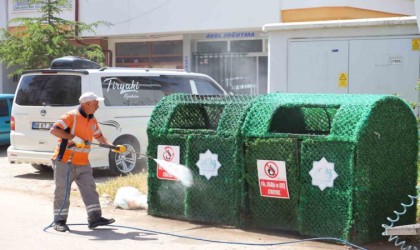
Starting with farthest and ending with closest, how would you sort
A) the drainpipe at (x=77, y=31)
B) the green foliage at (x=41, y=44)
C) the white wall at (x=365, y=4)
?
the drainpipe at (x=77, y=31) < the white wall at (x=365, y=4) < the green foliage at (x=41, y=44)

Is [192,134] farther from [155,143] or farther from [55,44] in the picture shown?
[55,44]

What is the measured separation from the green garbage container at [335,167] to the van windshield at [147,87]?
496 centimetres

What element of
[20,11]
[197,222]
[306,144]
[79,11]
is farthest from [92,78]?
[20,11]

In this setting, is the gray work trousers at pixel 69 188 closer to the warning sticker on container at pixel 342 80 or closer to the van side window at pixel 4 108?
the warning sticker on container at pixel 342 80

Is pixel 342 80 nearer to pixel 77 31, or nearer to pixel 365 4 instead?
pixel 365 4

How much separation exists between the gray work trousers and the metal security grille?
42.3 ft

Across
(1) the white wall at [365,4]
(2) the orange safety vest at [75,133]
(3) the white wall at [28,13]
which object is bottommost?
(2) the orange safety vest at [75,133]

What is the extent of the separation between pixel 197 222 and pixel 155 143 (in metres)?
1.16

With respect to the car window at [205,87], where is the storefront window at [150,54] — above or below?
above

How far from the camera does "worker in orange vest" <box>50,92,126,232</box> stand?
780cm

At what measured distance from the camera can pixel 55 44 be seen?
Result: 56.2 ft

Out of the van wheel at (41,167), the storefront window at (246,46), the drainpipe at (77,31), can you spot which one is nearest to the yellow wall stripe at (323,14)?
the storefront window at (246,46)

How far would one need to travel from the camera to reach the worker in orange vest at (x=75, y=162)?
780 centimetres

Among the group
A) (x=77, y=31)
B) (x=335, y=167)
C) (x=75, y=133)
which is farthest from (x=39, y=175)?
(x=77, y=31)
